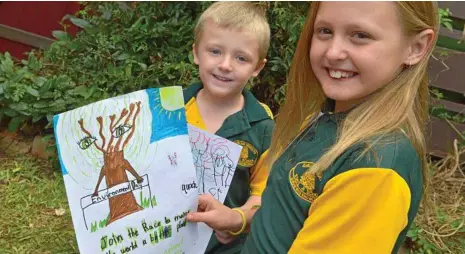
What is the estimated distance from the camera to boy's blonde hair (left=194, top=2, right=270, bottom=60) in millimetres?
1984

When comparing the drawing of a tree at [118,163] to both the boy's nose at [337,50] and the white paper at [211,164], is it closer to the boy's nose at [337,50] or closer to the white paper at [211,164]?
the white paper at [211,164]

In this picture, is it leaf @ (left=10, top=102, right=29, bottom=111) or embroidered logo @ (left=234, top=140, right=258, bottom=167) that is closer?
embroidered logo @ (left=234, top=140, right=258, bottom=167)

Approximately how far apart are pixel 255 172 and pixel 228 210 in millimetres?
214

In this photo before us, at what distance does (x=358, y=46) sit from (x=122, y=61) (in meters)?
2.76

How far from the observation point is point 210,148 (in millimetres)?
1918

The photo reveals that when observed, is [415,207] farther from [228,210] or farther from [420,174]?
[228,210]

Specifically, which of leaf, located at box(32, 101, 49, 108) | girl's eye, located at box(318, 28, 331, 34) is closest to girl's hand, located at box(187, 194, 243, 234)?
girl's eye, located at box(318, 28, 331, 34)

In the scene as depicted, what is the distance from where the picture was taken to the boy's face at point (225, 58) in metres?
1.99

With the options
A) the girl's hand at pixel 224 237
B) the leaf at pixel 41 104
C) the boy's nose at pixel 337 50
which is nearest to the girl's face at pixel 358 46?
the boy's nose at pixel 337 50

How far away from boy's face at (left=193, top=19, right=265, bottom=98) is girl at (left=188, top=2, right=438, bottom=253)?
0.50 meters

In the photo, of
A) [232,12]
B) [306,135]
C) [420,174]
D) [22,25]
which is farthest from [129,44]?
[420,174]

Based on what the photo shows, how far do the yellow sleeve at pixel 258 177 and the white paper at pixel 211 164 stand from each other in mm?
149

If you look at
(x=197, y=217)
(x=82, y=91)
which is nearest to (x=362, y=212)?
(x=197, y=217)

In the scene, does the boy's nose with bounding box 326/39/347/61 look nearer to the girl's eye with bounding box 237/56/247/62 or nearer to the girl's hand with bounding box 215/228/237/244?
the girl's eye with bounding box 237/56/247/62
